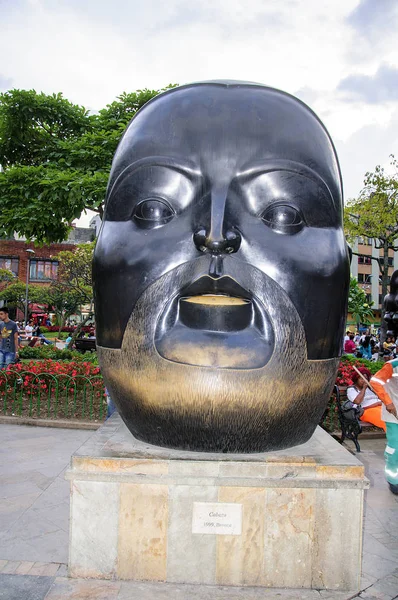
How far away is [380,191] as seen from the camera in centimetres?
2294

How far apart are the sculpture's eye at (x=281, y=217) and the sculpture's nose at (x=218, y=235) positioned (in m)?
0.24

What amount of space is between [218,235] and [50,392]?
24.1 feet

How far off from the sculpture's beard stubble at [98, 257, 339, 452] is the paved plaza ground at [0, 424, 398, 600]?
86 cm

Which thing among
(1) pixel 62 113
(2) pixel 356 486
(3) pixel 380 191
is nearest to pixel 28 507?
(2) pixel 356 486

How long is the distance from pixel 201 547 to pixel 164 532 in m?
0.24

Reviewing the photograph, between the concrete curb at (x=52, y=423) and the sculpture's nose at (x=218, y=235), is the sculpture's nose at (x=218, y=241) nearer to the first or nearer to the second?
the sculpture's nose at (x=218, y=235)

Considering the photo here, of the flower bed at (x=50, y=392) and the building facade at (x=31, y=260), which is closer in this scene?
the flower bed at (x=50, y=392)

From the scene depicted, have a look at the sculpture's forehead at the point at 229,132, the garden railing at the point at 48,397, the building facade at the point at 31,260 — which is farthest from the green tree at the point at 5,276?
the sculpture's forehead at the point at 229,132

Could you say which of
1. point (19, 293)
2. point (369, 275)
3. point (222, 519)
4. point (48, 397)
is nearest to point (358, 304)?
point (369, 275)

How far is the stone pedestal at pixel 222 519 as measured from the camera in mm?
3236

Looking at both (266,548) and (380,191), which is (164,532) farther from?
(380,191)

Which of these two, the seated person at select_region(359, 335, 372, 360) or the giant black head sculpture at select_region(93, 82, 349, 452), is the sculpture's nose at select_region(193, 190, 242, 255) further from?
the seated person at select_region(359, 335, 372, 360)

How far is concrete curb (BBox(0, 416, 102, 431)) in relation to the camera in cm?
894

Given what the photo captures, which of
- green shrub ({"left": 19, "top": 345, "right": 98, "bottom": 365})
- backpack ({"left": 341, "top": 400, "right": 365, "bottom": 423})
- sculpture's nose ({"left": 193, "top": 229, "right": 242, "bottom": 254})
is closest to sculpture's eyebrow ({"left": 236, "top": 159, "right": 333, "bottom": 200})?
sculpture's nose ({"left": 193, "top": 229, "right": 242, "bottom": 254})
